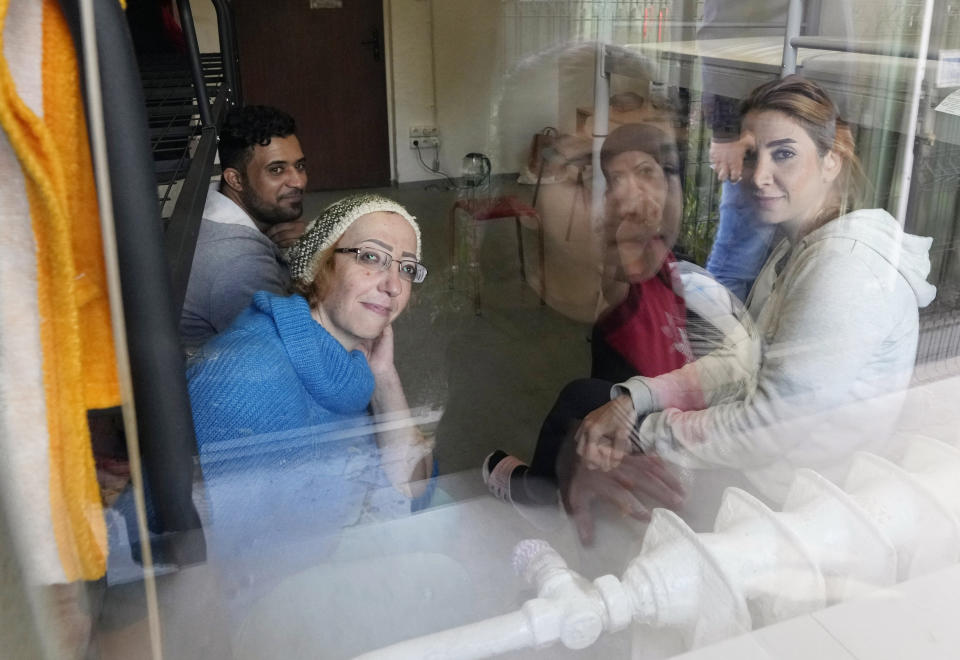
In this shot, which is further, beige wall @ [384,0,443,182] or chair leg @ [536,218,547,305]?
beige wall @ [384,0,443,182]

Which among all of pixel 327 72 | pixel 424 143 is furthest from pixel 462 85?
pixel 327 72

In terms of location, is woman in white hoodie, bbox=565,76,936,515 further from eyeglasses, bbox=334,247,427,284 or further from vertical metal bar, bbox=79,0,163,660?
vertical metal bar, bbox=79,0,163,660

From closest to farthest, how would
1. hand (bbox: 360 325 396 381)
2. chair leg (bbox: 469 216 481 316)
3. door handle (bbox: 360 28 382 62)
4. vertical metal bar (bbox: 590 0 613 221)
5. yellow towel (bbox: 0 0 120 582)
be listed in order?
yellow towel (bbox: 0 0 120 582) → hand (bbox: 360 325 396 381) → vertical metal bar (bbox: 590 0 613 221) → chair leg (bbox: 469 216 481 316) → door handle (bbox: 360 28 382 62)

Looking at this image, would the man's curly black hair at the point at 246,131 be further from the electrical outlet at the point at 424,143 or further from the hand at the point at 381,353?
the electrical outlet at the point at 424,143

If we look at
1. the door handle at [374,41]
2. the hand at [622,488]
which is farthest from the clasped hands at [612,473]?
the door handle at [374,41]

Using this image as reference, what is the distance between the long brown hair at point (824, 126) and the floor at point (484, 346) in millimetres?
569

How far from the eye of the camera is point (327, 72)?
4156mm

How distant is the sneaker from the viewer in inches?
42.1

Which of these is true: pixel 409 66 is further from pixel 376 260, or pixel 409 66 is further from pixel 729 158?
pixel 376 260

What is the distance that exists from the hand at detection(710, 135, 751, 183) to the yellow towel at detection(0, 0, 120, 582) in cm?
95

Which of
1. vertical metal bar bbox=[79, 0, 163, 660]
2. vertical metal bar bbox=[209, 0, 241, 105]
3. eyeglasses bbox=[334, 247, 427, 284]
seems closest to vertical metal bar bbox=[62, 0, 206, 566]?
vertical metal bar bbox=[79, 0, 163, 660]

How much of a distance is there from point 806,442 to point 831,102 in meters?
0.50

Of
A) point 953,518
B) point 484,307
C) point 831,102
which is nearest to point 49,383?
point 953,518

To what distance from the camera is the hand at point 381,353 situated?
1065 mm
